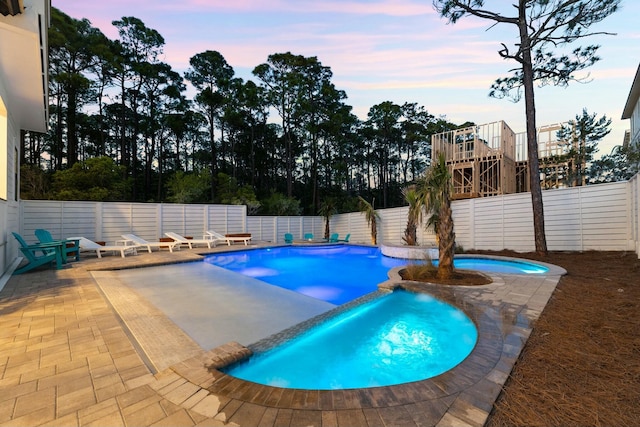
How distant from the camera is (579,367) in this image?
2350 millimetres

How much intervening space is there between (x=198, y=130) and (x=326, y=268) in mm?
22472

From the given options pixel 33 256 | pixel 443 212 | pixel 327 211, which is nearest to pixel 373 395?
pixel 443 212

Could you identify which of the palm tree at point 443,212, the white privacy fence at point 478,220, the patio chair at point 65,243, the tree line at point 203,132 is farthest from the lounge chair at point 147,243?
the palm tree at point 443,212

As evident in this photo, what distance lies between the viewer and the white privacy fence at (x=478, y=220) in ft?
26.3

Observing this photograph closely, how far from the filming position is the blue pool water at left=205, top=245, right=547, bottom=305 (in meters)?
6.45

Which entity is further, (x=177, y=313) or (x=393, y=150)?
(x=393, y=150)

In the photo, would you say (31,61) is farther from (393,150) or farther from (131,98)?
(393,150)

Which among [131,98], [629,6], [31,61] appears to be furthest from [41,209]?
[629,6]

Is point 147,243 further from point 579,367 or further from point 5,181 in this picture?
point 579,367

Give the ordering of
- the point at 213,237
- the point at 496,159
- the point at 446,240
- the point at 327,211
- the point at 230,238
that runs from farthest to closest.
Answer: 1. the point at 327,211
2. the point at 230,238
3. the point at 213,237
4. the point at 496,159
5. the point at 446,240

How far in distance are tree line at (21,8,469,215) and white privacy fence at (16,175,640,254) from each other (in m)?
3.46

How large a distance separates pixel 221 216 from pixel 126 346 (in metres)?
12.2

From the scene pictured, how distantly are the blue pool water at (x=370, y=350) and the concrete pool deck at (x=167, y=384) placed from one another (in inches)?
14.8

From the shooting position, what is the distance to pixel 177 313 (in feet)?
13.1
